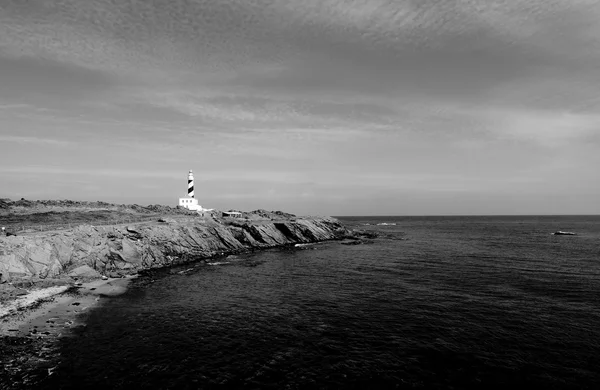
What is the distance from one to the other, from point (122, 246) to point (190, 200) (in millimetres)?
54523

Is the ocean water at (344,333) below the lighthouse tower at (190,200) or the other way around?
below

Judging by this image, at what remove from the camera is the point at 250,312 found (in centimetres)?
3212

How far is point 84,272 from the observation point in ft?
145

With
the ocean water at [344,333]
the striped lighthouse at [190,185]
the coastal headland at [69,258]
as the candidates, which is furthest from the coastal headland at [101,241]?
the striped lighthouse at [190,185]

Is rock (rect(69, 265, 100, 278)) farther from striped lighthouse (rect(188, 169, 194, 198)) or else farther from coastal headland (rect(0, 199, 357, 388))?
striped lighthouse (rect(188, 169, 194, 198))

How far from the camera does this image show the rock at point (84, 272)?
43.1 meters

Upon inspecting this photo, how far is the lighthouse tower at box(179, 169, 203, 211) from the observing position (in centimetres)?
10588

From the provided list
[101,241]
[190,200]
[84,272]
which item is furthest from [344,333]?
[190,200]

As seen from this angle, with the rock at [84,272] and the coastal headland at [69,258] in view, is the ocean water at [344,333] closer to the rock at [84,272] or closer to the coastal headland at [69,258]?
the coastal headland at [69,258]

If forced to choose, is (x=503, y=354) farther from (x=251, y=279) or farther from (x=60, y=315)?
(x=60, y=315)

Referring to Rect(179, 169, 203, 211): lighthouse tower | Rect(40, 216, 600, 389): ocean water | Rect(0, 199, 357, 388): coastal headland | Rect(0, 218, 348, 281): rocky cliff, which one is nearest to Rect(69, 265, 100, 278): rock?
Rect(0, 218, 348, 281): rocky cliff

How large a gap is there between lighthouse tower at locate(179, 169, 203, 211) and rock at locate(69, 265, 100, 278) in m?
60.2

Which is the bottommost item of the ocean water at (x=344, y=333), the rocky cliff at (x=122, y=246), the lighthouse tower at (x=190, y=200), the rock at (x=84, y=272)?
the ocean water at (x=344, y=333)

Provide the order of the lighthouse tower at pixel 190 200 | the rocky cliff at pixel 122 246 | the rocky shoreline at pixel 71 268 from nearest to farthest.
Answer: the rocky shoreline at pixel 71 268 < the rocky cliff at pixel 122 246 < the lighthouse tower at pixel 190 200
